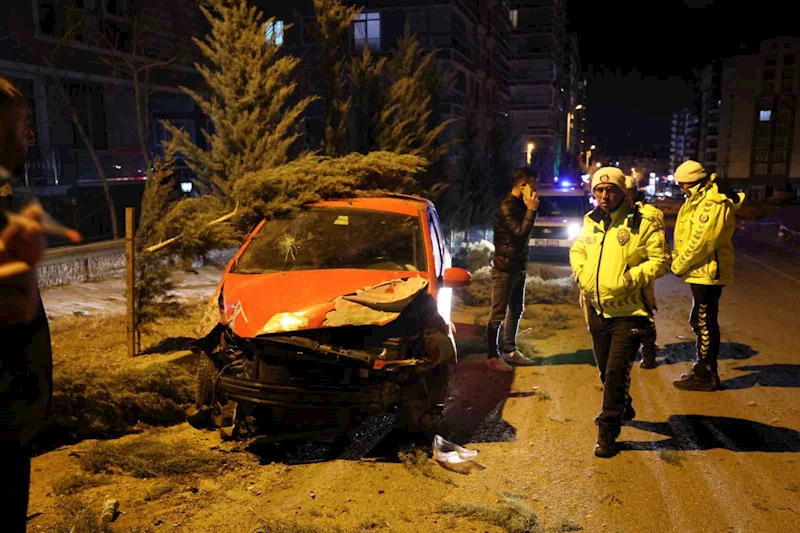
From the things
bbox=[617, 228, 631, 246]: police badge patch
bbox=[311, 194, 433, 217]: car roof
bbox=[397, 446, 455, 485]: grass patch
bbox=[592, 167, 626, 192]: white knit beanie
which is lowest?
bbox=[397, 446, 455, 485]: grass patch

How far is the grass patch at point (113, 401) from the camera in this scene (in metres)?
4.85

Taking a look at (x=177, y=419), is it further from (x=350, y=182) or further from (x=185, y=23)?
(x=185, y=23)

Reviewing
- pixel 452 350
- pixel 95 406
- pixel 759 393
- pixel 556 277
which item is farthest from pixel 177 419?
pixel 556 277

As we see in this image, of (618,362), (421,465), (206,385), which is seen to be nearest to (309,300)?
(206,385)

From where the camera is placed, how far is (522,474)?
4.43 m

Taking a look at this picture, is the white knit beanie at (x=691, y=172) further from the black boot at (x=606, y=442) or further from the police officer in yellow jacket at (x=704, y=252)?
the black boot at (x=606, y=442)

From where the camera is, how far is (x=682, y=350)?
7.93 metres

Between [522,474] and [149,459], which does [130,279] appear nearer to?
[149,459]

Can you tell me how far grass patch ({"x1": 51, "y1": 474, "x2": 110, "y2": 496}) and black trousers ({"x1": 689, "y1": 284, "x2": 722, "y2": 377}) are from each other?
5249 millimetres

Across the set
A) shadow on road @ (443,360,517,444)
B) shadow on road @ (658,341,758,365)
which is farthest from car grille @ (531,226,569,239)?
shadow on road @ (443,360,517,444)

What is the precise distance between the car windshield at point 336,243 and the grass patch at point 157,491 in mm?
1883

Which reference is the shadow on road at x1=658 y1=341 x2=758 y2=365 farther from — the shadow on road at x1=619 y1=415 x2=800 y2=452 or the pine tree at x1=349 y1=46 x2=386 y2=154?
the pine tree at x1=349 y1=46 x2=386 y2=154

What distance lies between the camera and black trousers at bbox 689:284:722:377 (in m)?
6.14

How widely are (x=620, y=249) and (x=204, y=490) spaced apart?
10.7 feet
